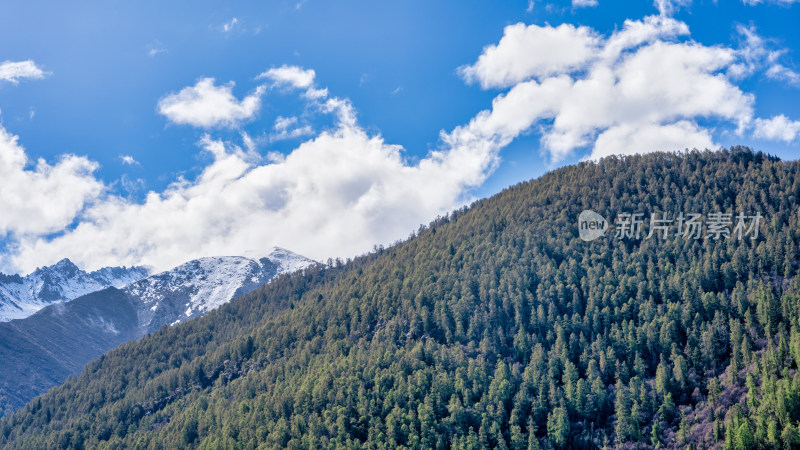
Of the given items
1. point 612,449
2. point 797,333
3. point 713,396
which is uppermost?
point 797,333

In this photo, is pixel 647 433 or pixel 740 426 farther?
pixel 647 433

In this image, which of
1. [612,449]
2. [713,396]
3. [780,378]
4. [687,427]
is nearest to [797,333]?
[780,378]

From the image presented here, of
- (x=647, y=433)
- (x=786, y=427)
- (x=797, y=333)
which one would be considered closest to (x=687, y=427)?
(x=647, y=433)

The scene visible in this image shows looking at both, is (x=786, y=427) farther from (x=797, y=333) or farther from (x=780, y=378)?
(x=797, y=333)

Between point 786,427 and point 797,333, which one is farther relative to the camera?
point 797,333

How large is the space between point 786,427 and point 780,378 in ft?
76.2

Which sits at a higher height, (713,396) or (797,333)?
(797,333)

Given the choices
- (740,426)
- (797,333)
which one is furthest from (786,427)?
(797,333)

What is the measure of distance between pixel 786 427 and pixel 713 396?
27.0m

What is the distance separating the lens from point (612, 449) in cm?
19925

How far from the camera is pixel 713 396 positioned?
648ft

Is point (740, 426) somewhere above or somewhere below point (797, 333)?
below

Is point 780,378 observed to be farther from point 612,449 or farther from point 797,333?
point 612,449

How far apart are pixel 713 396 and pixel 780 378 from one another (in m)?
17.6
